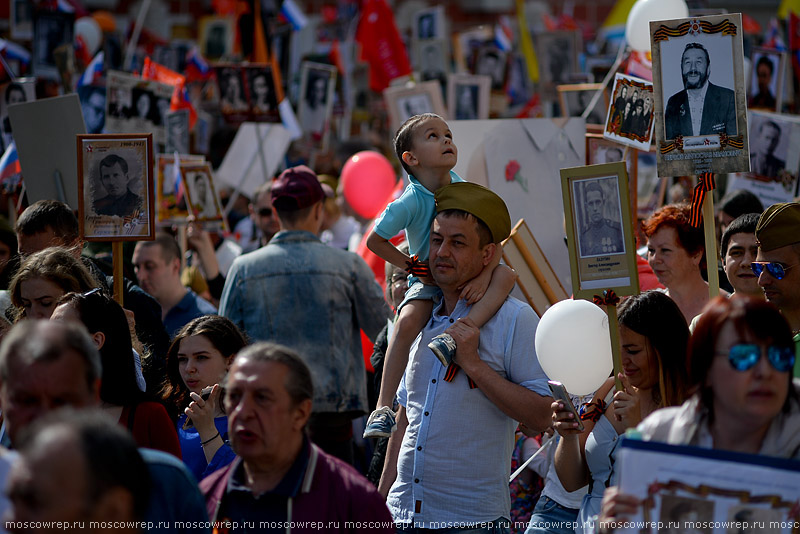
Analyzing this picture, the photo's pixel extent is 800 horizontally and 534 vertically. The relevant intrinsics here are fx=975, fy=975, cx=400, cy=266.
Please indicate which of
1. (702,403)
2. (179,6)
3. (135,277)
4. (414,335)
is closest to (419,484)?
(414,335)

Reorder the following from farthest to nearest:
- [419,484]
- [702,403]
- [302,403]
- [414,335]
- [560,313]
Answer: [414,335] < [419,484] < [560,313] < [302,403] < [702,403]

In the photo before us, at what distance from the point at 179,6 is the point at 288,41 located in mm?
18954

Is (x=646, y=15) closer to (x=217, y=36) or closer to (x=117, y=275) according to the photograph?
(x=117, y=275)

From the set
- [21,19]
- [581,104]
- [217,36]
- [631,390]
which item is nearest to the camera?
[631,390]

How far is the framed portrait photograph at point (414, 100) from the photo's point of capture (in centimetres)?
812

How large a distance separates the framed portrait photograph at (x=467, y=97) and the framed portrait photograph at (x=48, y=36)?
4.03 meters

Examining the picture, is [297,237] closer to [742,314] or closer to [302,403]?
[302,403]

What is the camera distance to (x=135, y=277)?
19.9ft

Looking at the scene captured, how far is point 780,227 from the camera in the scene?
375cm

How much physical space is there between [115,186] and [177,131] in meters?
3.07

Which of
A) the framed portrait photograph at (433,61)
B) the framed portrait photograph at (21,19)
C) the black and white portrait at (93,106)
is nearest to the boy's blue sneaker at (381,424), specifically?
the black and white portrait at (93,106)

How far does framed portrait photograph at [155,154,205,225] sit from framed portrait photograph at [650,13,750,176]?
13.1 ft

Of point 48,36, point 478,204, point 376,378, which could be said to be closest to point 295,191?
point 376,378

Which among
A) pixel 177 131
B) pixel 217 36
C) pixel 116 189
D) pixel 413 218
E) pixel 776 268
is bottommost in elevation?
pixel 776 268
